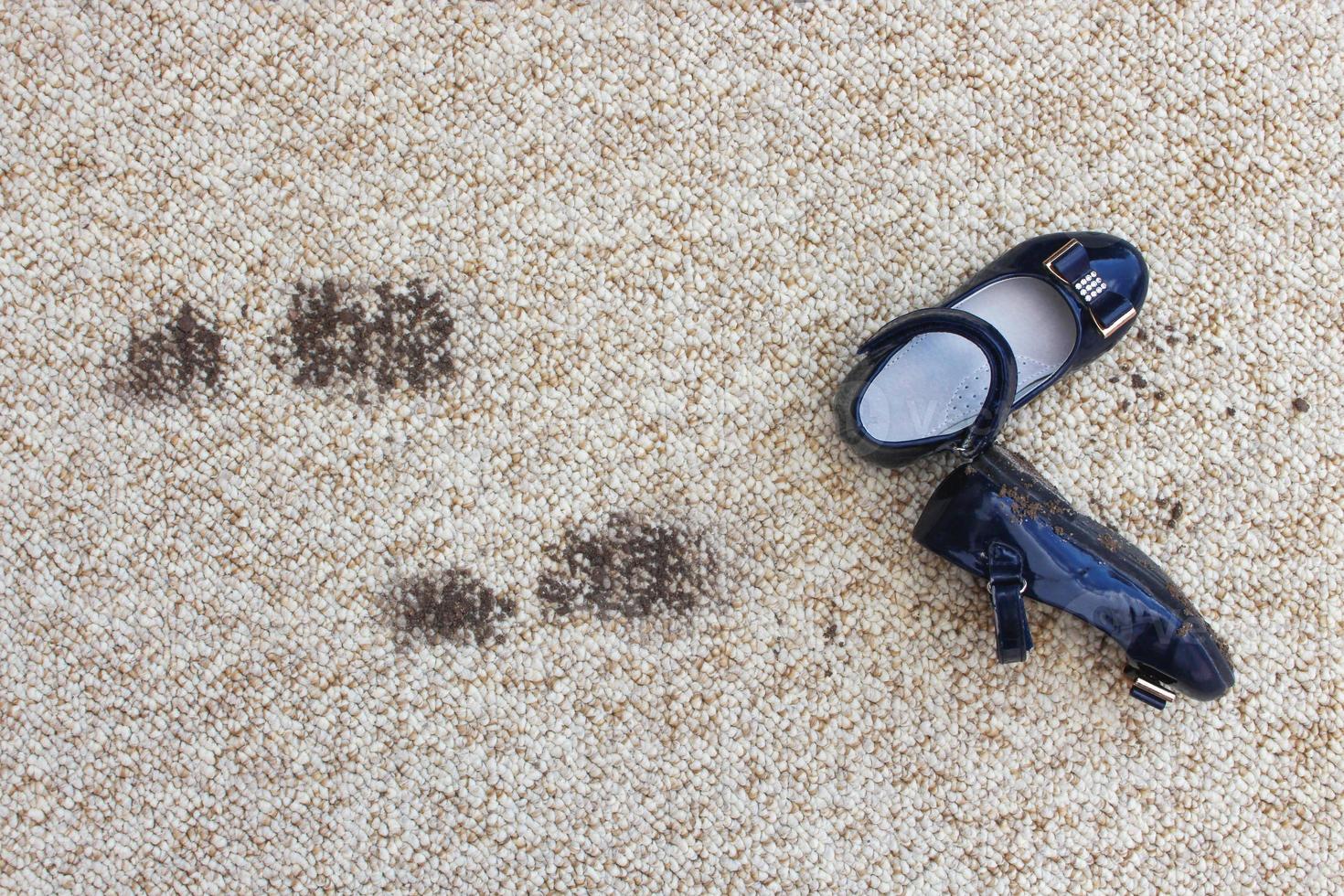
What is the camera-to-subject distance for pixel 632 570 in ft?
3.60

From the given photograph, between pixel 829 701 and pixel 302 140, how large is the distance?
3.07 ft

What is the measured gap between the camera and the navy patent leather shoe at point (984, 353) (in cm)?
104

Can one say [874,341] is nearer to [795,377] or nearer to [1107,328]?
[795,377]

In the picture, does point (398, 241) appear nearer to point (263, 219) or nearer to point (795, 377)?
point (263, 219)

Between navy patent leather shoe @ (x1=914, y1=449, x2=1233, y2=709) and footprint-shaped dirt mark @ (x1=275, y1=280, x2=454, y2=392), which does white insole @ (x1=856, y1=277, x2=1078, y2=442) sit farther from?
footprint-shaped dirt mark @ (x1=275, y1=280, x2=454, y2=392)

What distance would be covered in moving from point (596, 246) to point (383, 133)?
0.29 meters

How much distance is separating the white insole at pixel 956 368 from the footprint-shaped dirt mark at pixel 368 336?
518mm

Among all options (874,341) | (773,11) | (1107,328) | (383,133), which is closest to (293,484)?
(383,133)

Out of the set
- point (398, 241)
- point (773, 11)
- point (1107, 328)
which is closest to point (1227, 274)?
point (1107, 328)

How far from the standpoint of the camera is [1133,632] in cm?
104

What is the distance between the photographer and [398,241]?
43.4 inches

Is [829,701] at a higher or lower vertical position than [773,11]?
lower

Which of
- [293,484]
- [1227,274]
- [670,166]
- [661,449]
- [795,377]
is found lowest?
[293,484]

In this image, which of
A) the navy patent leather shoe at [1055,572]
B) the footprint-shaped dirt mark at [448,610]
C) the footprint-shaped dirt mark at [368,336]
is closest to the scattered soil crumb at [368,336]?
the footprint-shaped dirt mark at [368,336]
